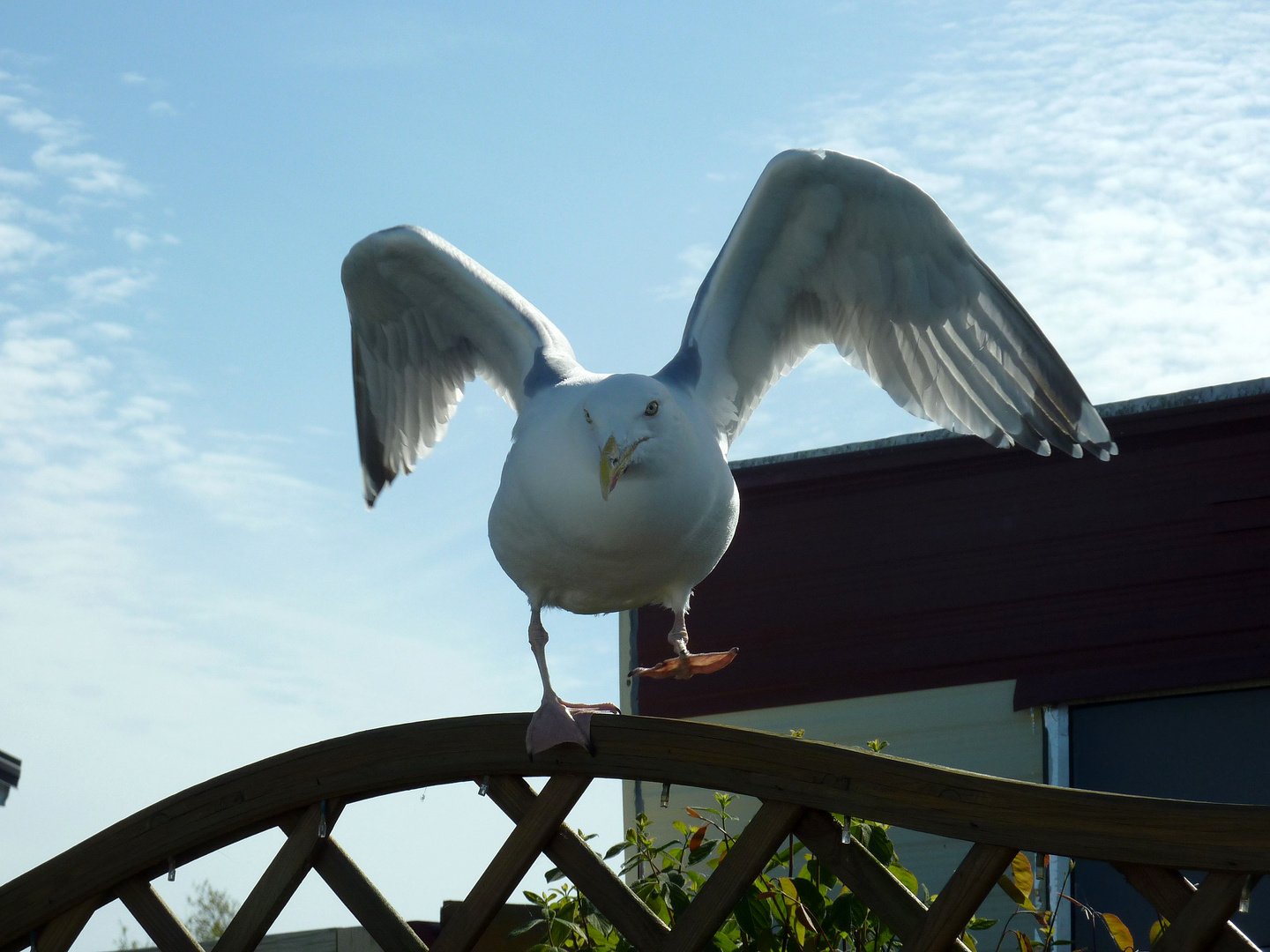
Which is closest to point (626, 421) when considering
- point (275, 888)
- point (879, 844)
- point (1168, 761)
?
point (879, 844)

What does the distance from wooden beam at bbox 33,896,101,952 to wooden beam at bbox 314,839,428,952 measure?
650 millimetres

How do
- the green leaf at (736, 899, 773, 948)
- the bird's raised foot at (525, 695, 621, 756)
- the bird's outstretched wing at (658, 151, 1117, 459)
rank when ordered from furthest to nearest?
the bird's outstretched wing at (658, 151, 1117, 459) < the green leaf at (736, 899, 773, 948) < the bird's raised foot at (525, 695, 621, 756)

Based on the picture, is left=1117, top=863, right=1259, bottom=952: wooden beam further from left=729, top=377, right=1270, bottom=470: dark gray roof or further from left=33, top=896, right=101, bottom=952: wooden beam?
left=729, top=377, right=1270, bottom=470: dark gray roof

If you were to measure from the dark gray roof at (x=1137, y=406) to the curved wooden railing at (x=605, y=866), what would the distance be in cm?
412

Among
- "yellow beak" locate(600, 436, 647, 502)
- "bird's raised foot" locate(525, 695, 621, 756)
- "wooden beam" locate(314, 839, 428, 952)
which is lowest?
"wooden beam" locate(314, 839, 428, 952)

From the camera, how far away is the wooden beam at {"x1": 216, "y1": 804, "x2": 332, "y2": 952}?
10.3 feet

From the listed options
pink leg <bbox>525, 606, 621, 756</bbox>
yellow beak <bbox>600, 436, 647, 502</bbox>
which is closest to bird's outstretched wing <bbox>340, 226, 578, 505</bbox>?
yellow beak <bbox>600, 436, 647, 502</bbox>

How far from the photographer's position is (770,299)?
5.11m

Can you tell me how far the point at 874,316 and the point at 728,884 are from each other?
2915mm

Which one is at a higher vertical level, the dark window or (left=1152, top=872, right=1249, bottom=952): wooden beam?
(left=1152, top=872, right=1249, bottom=952): wooden beam

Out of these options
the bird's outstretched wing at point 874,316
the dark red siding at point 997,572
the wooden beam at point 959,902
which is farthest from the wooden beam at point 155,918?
the dark red siding at point 997,572

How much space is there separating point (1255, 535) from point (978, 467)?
53.0 inches

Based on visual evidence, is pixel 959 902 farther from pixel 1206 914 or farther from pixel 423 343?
pixel 423 343

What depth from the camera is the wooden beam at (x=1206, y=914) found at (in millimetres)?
Result: 2307
